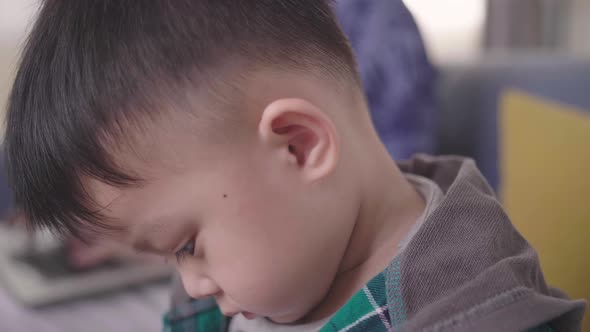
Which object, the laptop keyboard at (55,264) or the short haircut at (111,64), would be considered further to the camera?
the laptop keyboard at (55,264)

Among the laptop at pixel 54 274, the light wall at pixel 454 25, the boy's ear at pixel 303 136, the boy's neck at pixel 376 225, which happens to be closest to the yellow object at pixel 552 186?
the boy's neck at pixel 376 225

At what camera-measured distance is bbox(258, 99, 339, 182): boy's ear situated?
0.51 meters

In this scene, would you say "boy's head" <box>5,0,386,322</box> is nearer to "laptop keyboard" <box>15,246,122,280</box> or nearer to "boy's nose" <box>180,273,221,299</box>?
"boy's nose" <box>180,273,221,299</box>

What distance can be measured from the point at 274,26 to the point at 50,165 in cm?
20

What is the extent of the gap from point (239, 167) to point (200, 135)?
4cm

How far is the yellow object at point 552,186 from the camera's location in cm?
77

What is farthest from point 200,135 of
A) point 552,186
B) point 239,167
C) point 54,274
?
point 54,274

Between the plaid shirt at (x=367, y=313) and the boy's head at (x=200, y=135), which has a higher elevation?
the boy's head at (x=200, y=135)

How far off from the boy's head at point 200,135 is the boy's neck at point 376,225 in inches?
1.0

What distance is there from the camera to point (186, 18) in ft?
1.64

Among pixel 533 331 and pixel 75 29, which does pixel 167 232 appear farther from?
pixel 533 331

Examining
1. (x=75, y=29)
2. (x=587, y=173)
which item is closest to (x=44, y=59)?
(x=75, y=29)

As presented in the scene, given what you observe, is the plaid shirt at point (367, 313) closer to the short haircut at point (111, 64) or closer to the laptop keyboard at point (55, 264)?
the short haircut at point (111, 64)

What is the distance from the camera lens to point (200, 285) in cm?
58
